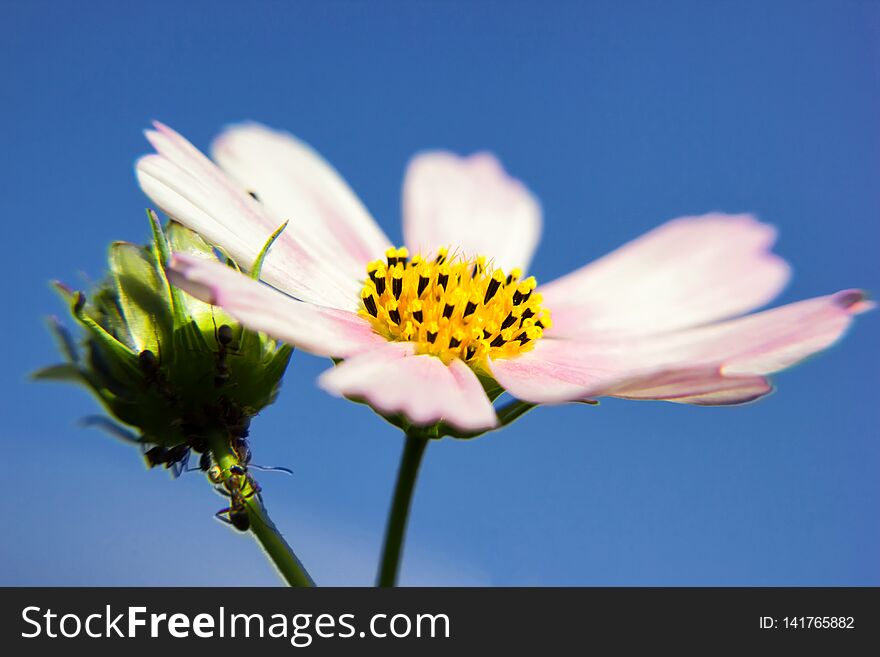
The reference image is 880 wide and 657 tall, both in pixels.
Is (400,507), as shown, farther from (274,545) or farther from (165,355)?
(165,355)

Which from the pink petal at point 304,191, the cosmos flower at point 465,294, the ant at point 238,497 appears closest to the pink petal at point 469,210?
the cosmos flower at point 465,294

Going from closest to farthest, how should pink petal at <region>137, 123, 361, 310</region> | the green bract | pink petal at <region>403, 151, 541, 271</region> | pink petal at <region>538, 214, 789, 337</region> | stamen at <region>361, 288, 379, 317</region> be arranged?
1. the green bract
2. pink petal at <region>137, 123, 361, 310</region>
3. stamen at <region>361, 288, 379, 317</region>
4. pink petal at <region>538, 214, 789, 337</region>
5. pink petal at <region>403, 151, 541, 271</region>

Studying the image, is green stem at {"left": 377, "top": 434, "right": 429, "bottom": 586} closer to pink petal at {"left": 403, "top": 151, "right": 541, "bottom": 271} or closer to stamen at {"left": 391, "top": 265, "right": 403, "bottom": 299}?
stamen at {"left": 391, "top": 265, "right": 403, "bottom": 299}

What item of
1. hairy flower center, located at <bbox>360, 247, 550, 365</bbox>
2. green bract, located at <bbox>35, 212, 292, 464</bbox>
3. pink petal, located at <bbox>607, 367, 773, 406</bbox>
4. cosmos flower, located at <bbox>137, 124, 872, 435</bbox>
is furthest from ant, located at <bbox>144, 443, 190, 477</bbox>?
pink petal, located at <bbox>607, 367, 773, 406</bbox>

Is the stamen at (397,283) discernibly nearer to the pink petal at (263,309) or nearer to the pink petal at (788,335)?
the pink petal at (263,309)

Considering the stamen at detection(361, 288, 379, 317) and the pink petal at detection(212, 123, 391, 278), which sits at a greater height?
the pink petal at detection(212, 123, 391, 278)

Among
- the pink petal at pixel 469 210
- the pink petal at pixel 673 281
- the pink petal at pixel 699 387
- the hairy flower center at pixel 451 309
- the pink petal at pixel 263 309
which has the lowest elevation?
the pink petal at pixel 699 387
